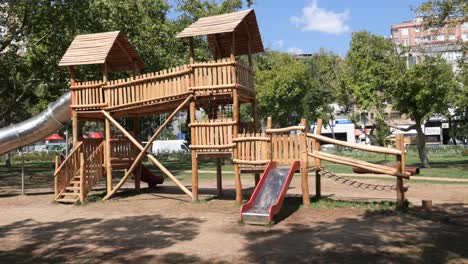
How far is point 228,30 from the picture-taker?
45.6 ft

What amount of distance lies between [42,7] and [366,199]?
740 inches

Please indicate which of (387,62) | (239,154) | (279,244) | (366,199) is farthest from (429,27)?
(279,244)

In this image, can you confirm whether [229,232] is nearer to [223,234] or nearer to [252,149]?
[223,234]

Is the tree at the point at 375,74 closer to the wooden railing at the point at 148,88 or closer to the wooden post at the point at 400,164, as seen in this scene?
the wooden post at the point at 400,164

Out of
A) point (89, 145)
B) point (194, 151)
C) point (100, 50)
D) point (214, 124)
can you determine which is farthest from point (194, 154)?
point (100, 50)

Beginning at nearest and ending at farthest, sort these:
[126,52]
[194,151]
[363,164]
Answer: [363,164]
[194,151]
[126,52]

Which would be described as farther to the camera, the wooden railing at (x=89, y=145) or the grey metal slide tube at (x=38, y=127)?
Answer: the grey metal slide tube at (x=38, y=127)

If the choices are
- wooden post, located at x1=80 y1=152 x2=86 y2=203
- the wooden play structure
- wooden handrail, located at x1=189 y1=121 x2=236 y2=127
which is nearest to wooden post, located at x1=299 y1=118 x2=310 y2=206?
the wooden play structure

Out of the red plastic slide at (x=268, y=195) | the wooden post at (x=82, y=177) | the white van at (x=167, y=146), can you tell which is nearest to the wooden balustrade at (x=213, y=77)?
the red plastic slide at (x=268, y=195)

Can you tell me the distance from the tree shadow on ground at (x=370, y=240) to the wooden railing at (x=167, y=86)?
520 centimetres

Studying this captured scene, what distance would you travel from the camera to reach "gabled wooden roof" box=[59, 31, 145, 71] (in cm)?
1622

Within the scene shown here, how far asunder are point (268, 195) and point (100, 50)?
8225mm

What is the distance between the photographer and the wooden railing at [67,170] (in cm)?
1599

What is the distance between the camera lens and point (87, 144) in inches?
660
